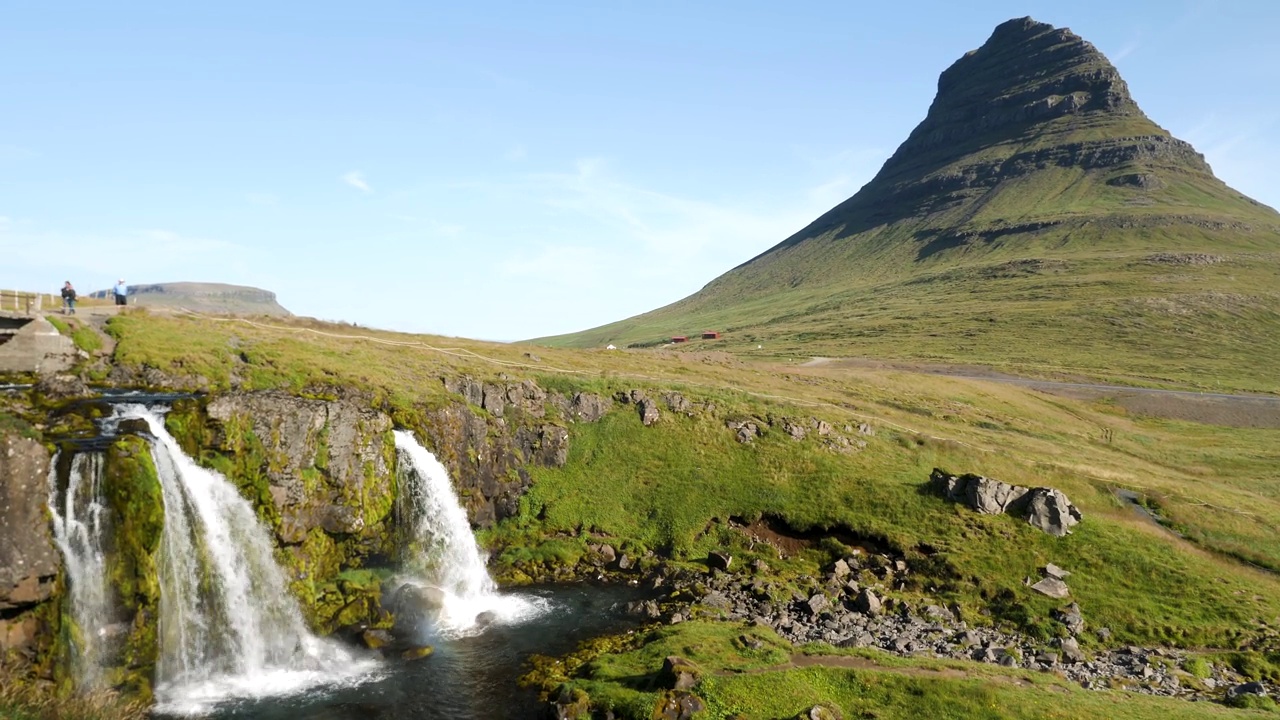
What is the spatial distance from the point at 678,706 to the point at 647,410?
33441 millimetres

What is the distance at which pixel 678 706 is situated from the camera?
24.6m

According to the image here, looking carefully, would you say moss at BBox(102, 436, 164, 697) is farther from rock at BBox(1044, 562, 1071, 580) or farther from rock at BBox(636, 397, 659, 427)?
rock at BBox(1044, 562, 1071, 580)

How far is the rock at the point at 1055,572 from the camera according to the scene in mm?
39384

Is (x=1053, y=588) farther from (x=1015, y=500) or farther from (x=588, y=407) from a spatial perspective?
(x=588, y=407)

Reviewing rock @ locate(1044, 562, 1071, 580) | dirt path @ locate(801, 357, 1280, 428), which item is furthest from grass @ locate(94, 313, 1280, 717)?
dirt path @ locate(801, 357, 1280, 428)

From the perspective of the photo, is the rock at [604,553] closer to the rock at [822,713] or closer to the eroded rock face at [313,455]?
the eroded rock face at [313,455]

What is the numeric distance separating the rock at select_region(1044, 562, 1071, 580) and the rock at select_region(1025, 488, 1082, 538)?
341 centimetres

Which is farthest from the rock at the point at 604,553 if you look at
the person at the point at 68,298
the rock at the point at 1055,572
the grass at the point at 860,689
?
the person at the point at 68,298

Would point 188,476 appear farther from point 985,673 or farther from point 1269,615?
point 1269,615

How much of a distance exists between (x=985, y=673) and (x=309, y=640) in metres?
29.7

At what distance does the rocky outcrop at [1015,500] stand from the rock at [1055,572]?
11.3 ft

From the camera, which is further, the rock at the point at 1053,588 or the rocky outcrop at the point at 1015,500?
the rocky outcrop at the point at 1015,500

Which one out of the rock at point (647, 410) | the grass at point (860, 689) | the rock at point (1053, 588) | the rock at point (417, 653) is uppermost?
the rock at point (647, 410)

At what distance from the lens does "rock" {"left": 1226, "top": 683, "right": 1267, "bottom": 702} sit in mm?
27703
